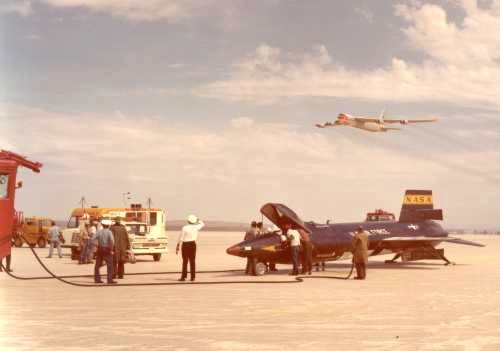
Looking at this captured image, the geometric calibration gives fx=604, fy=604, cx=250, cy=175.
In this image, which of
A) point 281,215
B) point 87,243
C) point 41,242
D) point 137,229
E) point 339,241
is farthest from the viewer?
point 41,242

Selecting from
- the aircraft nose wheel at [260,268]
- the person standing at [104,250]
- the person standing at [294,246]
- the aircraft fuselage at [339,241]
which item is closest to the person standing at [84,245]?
the aircraft fuselage at [339,241]

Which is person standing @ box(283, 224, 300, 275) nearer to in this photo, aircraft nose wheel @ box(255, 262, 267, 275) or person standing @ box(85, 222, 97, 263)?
aircraft nose wheel @ box(255, 262, 267, 275)

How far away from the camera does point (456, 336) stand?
9641 millimetres

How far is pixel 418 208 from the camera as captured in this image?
28.4m

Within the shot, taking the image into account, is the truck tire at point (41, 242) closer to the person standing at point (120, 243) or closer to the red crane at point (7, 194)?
the person standing at point (120, 243)

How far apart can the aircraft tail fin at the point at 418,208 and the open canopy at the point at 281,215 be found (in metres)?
7.11

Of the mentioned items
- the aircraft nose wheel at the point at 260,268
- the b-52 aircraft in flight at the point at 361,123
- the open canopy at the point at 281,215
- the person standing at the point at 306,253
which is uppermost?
the b-52 aircraft in flight at the point at 361,123

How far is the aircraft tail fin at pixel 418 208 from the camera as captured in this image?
28203mm

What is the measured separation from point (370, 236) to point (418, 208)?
4.36 meters

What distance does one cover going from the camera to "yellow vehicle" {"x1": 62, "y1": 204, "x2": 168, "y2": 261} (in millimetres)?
28500

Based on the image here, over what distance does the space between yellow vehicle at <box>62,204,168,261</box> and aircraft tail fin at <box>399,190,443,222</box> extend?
1155 centimetres

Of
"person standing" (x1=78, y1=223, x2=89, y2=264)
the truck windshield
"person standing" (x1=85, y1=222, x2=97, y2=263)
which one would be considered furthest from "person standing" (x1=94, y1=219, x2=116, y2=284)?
the truck windshield

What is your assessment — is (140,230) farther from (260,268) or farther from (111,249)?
(111,249)

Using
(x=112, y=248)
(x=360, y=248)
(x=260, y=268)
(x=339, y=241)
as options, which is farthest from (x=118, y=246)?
(x=339, y=241)
